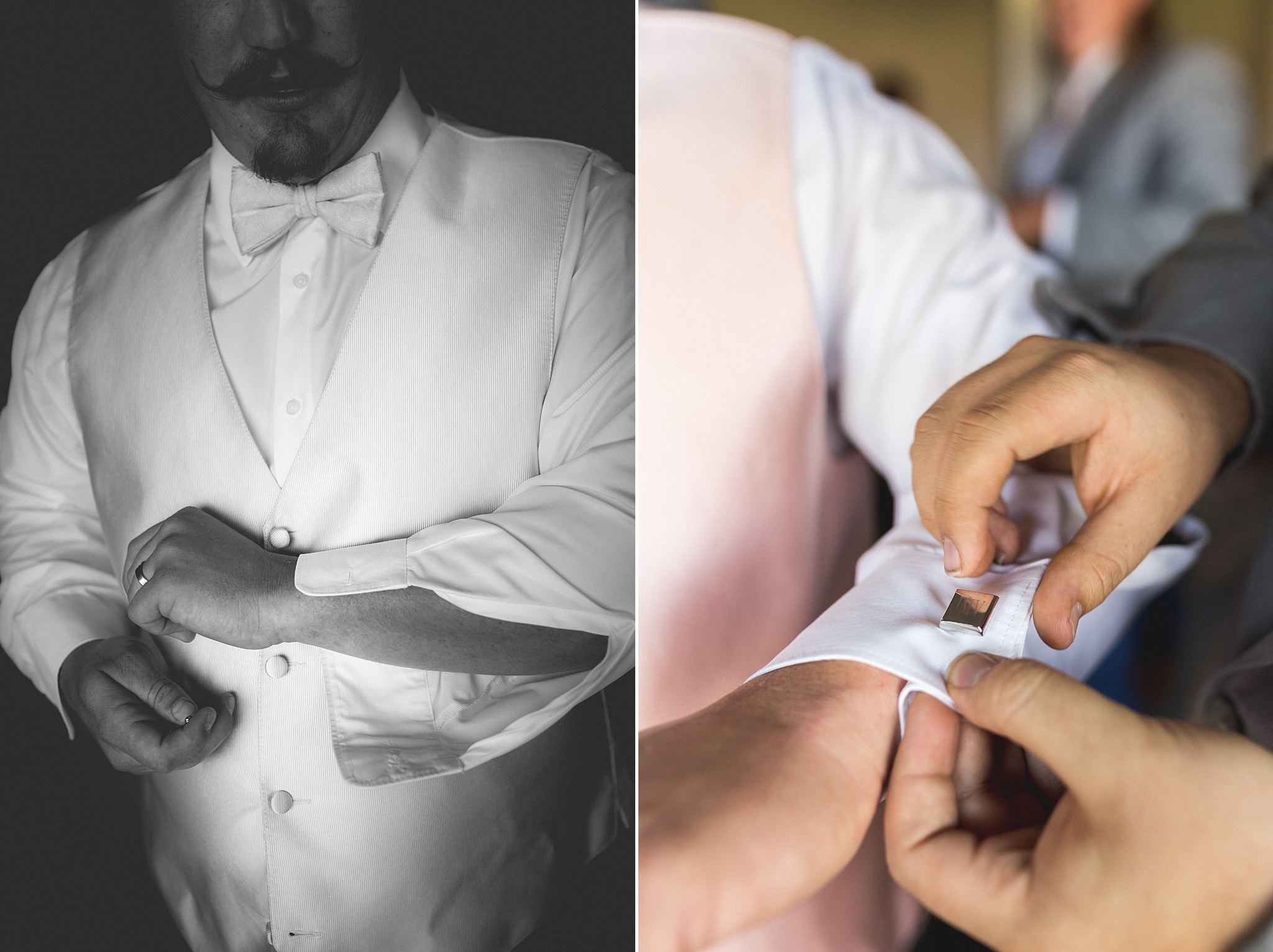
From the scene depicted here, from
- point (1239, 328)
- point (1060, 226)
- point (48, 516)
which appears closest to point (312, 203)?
point (48, 516)

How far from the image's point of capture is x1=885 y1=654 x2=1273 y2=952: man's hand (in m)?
0.40

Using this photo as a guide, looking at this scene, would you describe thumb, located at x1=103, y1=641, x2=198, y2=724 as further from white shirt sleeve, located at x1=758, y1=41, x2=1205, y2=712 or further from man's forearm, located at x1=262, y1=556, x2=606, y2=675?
white shirt sleeve, located at x1=758, y1=41, x2=1205, y2=712

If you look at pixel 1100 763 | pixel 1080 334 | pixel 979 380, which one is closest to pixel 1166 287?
pixel 1080 334

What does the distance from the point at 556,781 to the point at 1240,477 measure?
59cm

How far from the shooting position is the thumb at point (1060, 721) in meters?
0.41

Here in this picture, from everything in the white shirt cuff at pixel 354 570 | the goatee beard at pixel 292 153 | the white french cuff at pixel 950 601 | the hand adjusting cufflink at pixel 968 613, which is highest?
the goatee beard at pixel 292 153

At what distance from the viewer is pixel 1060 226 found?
1168 millimetres

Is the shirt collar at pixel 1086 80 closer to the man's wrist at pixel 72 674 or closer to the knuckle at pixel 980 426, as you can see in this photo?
the knuckle at pixel 980 426

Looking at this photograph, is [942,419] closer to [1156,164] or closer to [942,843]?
[942,843]

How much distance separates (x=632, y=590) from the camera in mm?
592

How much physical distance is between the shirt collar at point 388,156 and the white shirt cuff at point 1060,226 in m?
0.90

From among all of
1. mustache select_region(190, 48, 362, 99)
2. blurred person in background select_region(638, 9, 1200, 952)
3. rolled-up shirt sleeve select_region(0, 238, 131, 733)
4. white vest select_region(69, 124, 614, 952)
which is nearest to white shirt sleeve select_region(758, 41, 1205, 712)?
blurred person in background select_region(638, 9, 1200, 952)

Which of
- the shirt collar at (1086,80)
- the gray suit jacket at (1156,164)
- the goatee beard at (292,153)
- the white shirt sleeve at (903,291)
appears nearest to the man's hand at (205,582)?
the goatee beard at (292,153)

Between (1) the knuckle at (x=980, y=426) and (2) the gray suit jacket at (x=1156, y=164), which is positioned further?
(2) the gray suit jacket at (x=1156, y=164)
